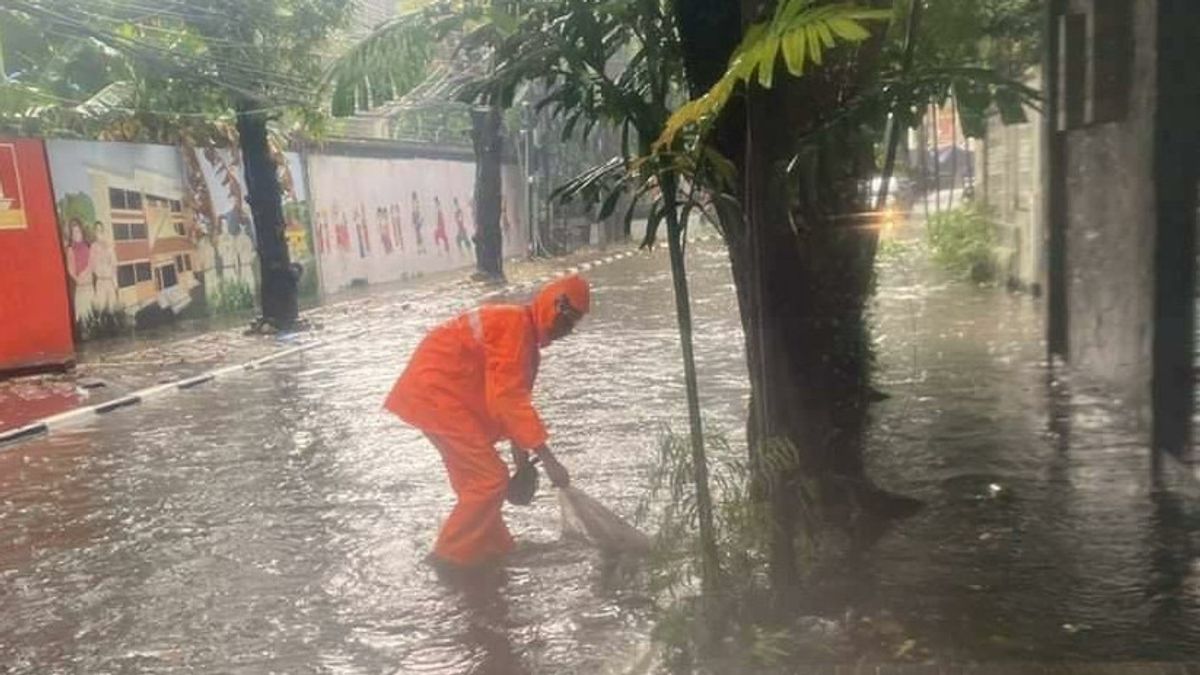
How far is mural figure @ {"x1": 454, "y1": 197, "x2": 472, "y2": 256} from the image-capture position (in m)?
29.7

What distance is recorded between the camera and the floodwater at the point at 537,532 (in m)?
4.47

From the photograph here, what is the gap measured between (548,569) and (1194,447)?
10.6ft

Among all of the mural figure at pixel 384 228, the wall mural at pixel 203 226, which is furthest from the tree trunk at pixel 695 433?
the mural figure at pixel 384 228

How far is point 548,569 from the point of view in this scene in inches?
213

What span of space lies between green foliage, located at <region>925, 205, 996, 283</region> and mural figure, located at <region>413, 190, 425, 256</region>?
1881cm

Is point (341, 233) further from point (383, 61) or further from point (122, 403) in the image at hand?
point (383, 61)

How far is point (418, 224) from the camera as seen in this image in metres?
27.2

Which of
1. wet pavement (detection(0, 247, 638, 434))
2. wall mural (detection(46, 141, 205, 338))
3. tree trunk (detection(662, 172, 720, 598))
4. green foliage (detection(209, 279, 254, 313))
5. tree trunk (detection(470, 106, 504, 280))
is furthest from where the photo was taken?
tree trunk (detection(470, 106, 504, 280))

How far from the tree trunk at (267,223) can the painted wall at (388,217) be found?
5595 millimetres

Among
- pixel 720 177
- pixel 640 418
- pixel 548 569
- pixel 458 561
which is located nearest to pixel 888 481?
pixel 548 569

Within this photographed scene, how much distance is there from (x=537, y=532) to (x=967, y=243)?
15.6 feet

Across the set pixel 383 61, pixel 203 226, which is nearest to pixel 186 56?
pixel 203 226

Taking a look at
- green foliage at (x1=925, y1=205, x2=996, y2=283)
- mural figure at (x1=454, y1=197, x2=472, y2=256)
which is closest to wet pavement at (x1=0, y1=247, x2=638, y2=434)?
mural figure at (x1=454, y1=197, x2=472, y2=256)

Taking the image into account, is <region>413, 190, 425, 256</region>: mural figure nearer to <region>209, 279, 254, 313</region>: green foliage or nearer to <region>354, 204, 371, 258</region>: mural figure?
<region>354, 204, 371, 258</region>: mural figure
